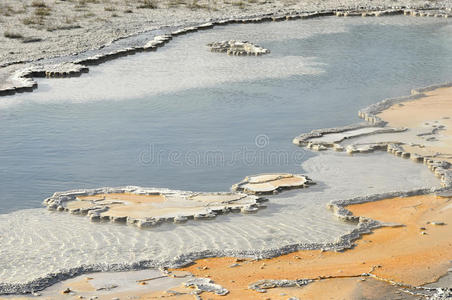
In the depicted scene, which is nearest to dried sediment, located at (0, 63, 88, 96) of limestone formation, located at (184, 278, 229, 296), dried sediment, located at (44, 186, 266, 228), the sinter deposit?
the sinter deposit

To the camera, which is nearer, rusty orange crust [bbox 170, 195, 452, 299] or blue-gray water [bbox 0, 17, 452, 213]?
rusty orange crust [bbox 170, 195, 452, 299]

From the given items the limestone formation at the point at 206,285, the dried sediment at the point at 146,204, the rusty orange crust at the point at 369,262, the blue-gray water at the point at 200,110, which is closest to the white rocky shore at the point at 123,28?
the blue-gray water at the point at 200,110

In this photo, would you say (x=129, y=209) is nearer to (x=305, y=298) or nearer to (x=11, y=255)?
(x=11, y=255)

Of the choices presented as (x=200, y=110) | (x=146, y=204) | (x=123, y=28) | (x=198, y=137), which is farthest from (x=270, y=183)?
(x=123, y=28)

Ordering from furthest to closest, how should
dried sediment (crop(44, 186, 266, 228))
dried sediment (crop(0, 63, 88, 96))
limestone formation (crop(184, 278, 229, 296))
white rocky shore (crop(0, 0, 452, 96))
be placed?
white rocky shore (crop(0, 0, 452, 96)) → dried sediment (crop(0, 63, 88, 96)) → dried sediment (crop(44, 186, 266, 228)) → limestone formation (crop(184, 278, 229, 296))

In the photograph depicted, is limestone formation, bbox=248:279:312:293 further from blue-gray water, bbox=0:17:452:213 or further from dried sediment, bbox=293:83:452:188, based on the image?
dried sediment, bbox=293:83:452:188

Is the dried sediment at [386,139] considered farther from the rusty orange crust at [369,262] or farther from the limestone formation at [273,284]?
the limestone formation at [273,284]

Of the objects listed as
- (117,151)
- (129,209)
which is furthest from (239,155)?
(129,209)
